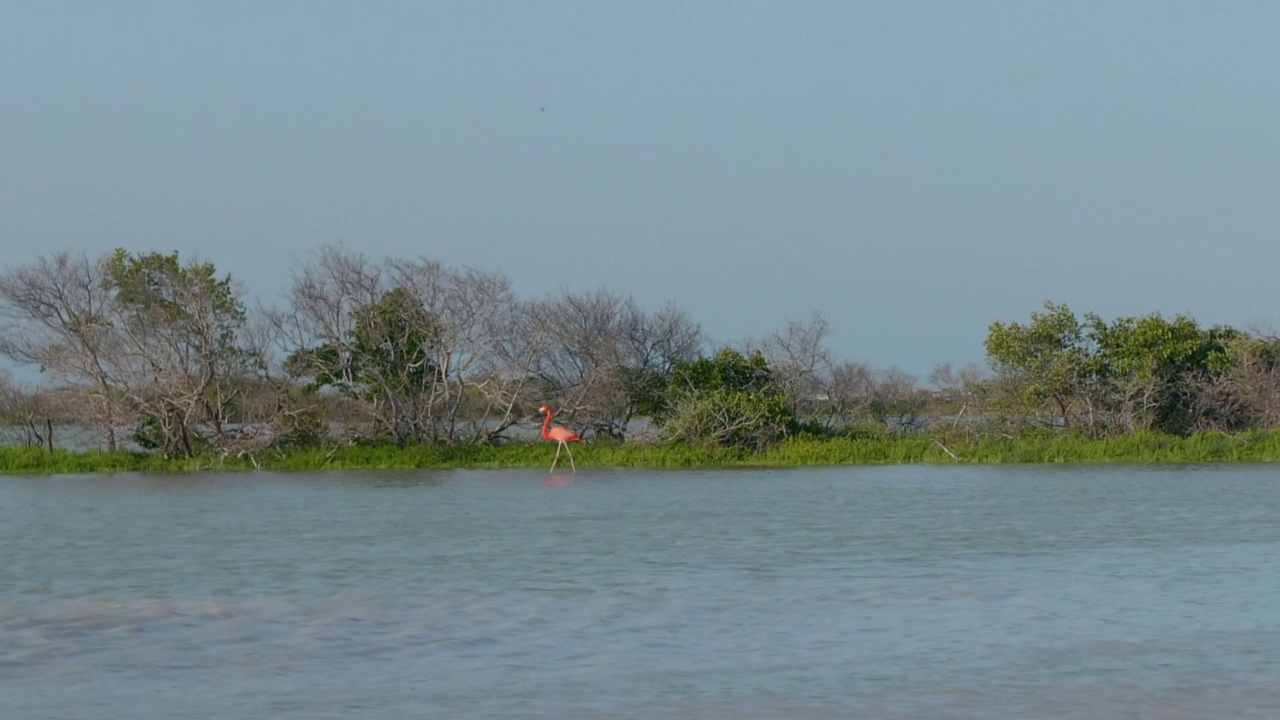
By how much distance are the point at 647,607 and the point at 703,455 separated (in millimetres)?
16600

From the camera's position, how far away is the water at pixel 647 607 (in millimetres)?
9219

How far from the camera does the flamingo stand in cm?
2812

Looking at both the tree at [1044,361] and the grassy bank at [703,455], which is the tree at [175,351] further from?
the tree at [1044,361]

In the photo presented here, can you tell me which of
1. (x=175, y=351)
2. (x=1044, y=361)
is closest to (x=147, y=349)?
(x=175, y=351)

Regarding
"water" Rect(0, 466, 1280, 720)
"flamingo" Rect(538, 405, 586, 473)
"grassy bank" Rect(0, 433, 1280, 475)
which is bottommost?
"water" Rect(0, 466, 1280, 720)

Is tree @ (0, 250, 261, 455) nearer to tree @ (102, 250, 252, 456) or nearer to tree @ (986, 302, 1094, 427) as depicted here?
tree @ (102, 250, 252, 456)

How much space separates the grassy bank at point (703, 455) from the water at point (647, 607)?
218 inches

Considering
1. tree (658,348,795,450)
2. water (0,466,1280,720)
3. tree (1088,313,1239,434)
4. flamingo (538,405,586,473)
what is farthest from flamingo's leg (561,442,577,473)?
tree (1088,313,1239,434)

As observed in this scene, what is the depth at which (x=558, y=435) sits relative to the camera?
28156 millimetres

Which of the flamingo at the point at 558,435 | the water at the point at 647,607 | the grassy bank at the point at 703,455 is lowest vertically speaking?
the water at the point at 647,607

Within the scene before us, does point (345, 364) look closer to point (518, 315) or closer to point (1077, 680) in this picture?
point (518, 315)

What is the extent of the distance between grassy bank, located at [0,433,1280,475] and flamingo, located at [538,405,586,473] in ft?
0.84

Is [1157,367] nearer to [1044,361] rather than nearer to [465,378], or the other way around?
[1044,361]

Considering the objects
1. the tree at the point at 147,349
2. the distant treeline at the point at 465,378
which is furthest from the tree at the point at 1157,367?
the tree at the point at 147,349
